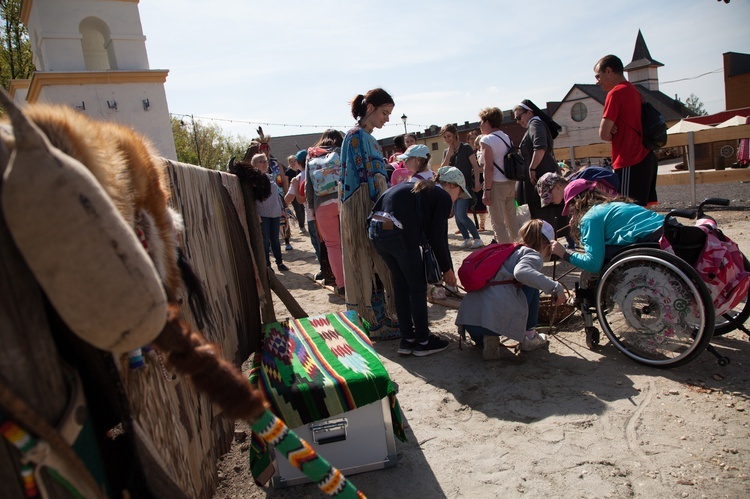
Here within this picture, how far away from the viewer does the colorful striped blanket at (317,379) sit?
2.20 metres

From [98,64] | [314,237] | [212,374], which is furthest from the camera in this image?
[98,64]

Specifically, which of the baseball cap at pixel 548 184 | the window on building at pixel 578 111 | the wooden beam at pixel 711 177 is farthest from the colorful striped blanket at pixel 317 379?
the window on building at pixel 578 111

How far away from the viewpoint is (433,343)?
3957 mm

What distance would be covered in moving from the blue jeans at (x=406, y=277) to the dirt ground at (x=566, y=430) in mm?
338

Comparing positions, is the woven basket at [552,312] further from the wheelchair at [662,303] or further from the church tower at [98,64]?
the church tower at [98,64]

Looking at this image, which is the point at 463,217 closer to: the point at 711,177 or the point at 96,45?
the point at 711,177

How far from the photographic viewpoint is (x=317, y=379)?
7.44ft

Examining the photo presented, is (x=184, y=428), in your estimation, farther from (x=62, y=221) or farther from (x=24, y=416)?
(x=62, y=221)

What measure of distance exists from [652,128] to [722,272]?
1809mm

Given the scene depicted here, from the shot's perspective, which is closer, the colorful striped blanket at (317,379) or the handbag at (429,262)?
the colorful striped blanket at (317,379)

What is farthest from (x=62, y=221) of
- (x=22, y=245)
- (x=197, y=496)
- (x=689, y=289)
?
(x=689, y=289)

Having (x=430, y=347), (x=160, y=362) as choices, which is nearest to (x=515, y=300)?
(x=430, y=347)

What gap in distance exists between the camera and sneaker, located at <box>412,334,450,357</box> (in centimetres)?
392

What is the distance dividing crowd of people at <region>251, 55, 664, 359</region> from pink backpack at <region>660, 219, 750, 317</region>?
0.31 m
